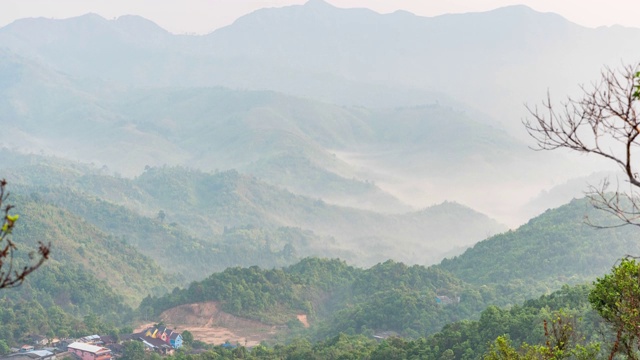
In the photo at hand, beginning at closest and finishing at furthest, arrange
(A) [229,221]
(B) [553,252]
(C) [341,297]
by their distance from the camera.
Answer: (B) [553,252]
(C) [341,297]
(A) [229,221]

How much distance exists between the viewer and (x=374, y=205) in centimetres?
17475

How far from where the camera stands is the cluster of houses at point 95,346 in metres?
40.2

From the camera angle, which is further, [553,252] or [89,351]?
[553,252]

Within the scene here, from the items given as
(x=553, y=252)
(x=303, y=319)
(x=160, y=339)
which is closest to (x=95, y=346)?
(x=160, y=339)

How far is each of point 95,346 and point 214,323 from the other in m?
12.4

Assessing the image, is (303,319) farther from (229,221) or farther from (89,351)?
(229,221)

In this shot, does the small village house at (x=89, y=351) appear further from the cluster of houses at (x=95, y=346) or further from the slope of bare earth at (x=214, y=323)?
the slope of bare earth at (x=214, y=323)

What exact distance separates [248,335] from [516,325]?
24768mm

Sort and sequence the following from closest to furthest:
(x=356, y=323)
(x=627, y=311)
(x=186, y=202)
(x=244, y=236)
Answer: (x=627, y=311)
(x=356, y=323)
(x=244, y=236)
(x=186, y=202)

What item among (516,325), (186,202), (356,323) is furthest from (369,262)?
(516,325)

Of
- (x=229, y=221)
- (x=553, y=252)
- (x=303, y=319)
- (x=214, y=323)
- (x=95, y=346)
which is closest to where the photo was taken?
(x=95, y=346)

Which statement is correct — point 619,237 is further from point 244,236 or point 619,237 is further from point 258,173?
point 258,173

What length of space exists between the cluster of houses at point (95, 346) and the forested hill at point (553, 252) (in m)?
24.2

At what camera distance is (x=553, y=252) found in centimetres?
5884
